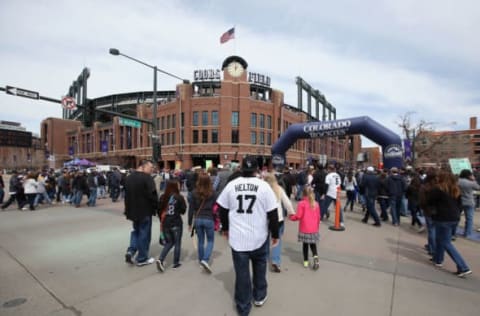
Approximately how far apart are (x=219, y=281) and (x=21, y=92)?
11.7 meters

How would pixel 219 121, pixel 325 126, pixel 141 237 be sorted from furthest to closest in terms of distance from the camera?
pixel 219 121 → pixel 325 126 → pixel 141 237

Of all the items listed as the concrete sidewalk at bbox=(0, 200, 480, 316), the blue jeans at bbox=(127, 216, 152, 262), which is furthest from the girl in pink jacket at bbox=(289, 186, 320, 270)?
the blue jeans at bbox=(127, 216, 152, 262)

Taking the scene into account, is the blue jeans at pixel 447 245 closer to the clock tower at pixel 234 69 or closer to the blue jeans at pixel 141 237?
the blue jeans at pixel 141 237

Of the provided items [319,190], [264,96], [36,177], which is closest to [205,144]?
[264,96]

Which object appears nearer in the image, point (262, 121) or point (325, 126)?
point (325, 126)

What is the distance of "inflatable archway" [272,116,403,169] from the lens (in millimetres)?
12250

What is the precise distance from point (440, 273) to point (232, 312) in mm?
3896

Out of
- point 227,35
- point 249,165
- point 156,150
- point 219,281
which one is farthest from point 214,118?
point 249,165

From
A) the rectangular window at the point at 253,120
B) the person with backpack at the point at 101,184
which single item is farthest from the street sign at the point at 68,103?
the rectangular window at the point at 253,120

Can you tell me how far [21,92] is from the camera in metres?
10.2

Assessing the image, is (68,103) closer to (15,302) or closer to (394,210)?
(15,302)

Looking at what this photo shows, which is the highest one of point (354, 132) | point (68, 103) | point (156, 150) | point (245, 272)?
point (68, 103)

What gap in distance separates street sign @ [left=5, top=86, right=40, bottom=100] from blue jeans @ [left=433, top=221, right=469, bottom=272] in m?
14.2

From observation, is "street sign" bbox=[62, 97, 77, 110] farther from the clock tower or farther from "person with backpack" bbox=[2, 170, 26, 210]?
the clock tower
